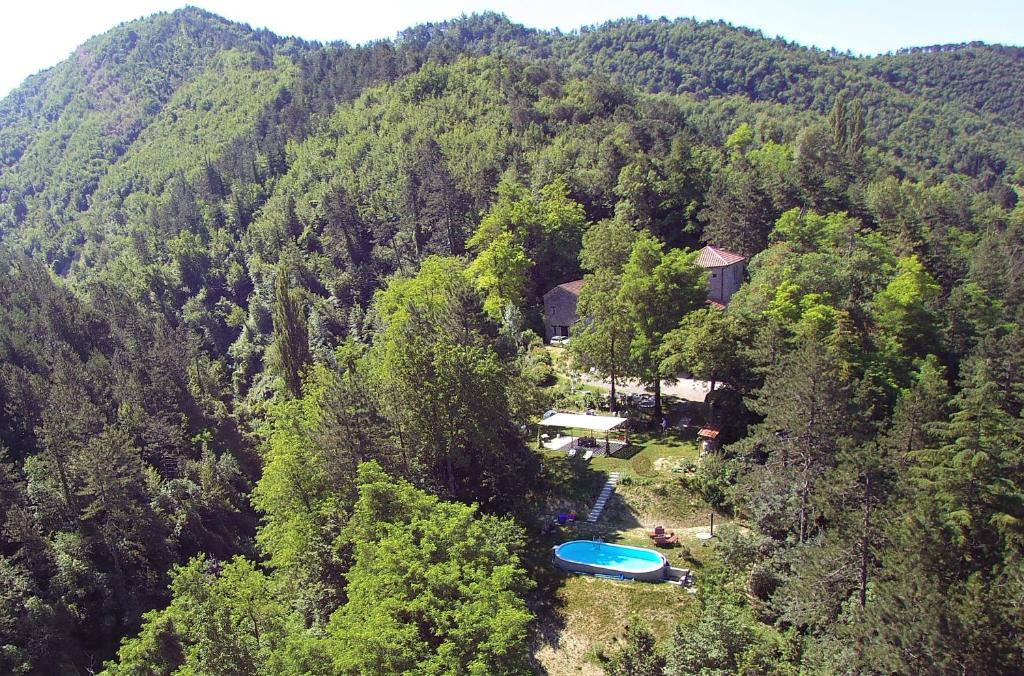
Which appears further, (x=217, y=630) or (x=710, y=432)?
(x=710, y=432)

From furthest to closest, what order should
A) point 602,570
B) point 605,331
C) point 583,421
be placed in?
point 605,331 < point 583,421 < point 602,570

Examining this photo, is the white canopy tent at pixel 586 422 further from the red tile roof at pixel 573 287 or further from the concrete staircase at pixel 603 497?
the red tile roof at pixel 573 287

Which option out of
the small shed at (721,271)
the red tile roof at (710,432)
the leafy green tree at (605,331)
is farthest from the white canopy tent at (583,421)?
the small shed at (721,271)

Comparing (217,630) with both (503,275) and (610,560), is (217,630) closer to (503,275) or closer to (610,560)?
(610,560)

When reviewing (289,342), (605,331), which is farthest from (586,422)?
(289,342)

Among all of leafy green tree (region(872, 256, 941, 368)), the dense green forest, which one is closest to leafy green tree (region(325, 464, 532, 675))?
the dense green forest

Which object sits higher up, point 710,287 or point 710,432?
point 710,287

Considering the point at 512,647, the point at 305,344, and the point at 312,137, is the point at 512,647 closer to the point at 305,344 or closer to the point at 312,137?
the point at 305,344

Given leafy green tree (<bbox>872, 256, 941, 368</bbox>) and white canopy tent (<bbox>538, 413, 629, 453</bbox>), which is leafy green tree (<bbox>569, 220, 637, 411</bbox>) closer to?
white canopy tent (<bbox>538, 413, 629, 453</bbox>)
